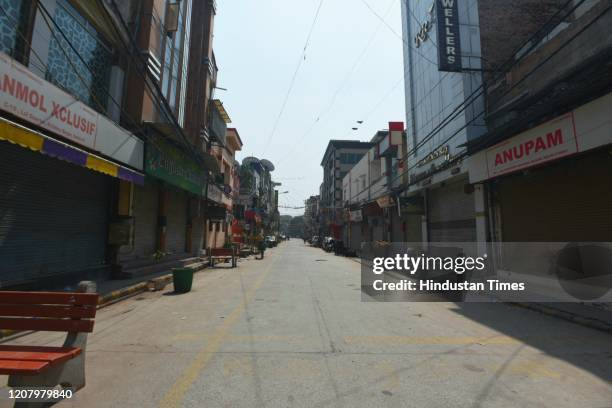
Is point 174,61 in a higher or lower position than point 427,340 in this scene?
higher

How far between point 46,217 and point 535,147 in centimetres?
1490

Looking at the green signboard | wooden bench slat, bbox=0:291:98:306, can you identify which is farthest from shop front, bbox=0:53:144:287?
wooden bench slat, bbox=0:291:98:306

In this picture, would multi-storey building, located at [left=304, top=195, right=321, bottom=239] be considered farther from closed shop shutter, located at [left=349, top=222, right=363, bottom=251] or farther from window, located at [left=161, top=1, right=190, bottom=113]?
window, located at [left=161, top=1, right=190, bottom=113]

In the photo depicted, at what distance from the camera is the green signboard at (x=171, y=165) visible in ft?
46.9

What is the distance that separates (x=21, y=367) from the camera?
310 centimetres

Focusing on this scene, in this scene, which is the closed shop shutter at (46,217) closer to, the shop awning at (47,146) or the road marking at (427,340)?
the shop awning at (47,146)

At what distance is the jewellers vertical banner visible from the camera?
55.6 feet

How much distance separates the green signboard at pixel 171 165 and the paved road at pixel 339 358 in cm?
721

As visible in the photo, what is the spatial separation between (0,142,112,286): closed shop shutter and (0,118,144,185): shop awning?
144 centimetres

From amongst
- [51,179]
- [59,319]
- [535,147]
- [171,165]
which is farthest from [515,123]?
[51,179]

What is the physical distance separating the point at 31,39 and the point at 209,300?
8.21 meters

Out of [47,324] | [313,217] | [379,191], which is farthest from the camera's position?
[313,217]

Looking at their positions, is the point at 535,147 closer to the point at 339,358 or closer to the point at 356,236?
the point at 339,358

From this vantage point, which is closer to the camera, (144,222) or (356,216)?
(144,222)
